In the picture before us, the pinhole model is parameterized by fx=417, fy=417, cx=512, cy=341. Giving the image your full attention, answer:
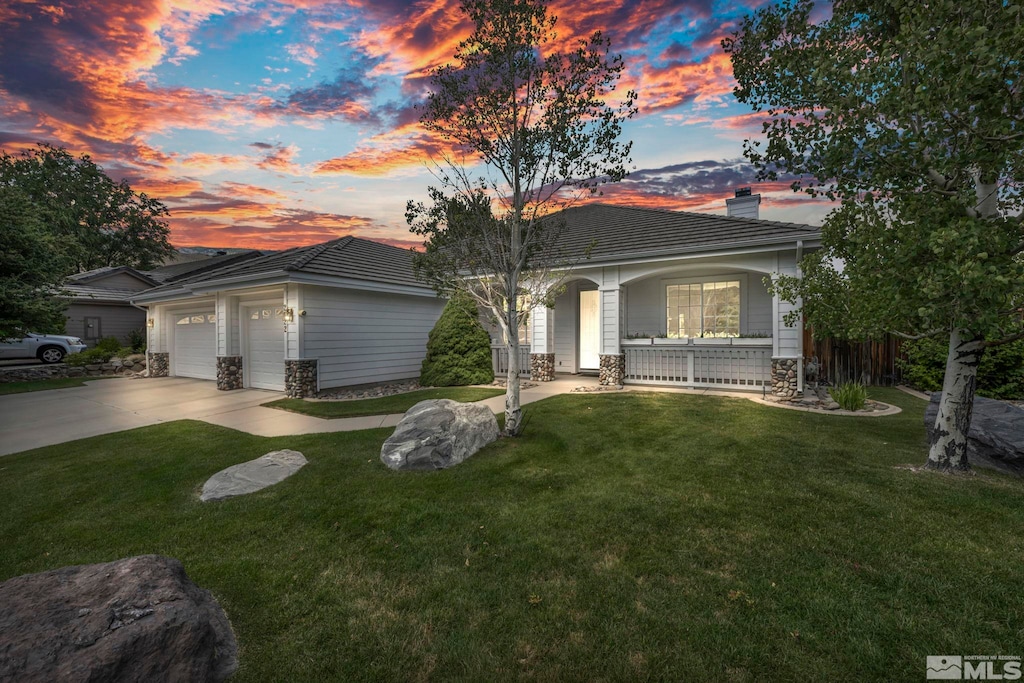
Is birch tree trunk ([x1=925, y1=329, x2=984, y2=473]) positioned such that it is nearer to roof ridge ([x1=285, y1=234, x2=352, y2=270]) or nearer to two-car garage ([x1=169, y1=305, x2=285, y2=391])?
roof ridge ([x1=285, y1=234, x2=352, y2=270])

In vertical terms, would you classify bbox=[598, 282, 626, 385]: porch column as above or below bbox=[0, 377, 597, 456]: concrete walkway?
above

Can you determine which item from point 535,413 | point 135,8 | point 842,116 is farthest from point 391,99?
point 842,116

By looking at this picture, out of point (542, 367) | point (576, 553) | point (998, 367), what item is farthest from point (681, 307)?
point (576, 553)

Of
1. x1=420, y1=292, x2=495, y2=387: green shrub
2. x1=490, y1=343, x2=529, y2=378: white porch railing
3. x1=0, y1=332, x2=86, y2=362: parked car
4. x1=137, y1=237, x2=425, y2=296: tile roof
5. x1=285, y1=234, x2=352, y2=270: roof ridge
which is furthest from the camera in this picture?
x1=0, y1=332, x2=86, y2=362: parked car

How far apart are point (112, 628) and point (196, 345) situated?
16.1 m

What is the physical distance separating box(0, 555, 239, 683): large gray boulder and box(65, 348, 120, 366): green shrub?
66.5ft

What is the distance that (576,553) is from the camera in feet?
11.0

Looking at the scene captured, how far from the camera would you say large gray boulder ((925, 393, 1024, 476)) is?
4.85 m

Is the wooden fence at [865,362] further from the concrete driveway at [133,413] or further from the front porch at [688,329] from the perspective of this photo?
the concrete driveway at [133,413]

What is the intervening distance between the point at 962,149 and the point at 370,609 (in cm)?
657

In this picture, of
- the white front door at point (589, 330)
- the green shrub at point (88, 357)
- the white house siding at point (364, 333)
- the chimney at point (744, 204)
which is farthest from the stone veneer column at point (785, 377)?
the green shrub at point (88, 357)


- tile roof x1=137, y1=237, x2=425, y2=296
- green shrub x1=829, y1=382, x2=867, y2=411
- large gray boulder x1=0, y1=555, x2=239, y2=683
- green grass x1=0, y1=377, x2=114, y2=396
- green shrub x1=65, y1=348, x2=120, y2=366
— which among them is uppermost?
tile roof x1=137, y1=237, x2=425, y2=296

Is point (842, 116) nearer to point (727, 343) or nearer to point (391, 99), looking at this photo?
A: point (727, 343)

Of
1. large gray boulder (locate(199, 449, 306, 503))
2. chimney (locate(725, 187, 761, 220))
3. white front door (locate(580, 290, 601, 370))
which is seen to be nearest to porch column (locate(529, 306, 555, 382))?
white front door (locate(580, 290, 601, 370))
